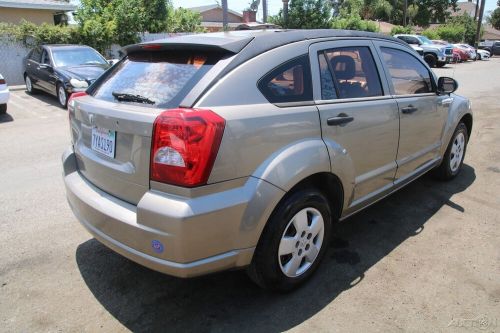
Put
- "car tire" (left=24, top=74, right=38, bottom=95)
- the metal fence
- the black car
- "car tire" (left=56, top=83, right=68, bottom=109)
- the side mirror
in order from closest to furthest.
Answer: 1. the side mirror
2. the black car
3. "car tire" (left=56, top=83, right=68, bottom=109)
4. "car tire" (left=24, top=74, right=38, bottom=95)
5. the metal fence

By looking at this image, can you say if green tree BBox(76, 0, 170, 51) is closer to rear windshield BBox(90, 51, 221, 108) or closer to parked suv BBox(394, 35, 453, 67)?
rear windshield BBox(90, 51, 221, 108)

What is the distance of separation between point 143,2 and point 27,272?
19.6 m

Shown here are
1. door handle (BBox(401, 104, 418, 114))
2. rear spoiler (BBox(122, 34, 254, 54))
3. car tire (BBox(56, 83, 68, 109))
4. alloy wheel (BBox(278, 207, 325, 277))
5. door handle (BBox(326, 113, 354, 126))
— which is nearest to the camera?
rear spoiler (BBox(122, 34, 254, 54))

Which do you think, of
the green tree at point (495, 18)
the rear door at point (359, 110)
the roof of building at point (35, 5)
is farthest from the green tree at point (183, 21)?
the green tree at point (495, 18)

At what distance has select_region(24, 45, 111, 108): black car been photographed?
10181 millimetres

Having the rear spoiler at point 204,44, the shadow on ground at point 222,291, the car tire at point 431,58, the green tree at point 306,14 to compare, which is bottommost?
the shadow on ground at point 222,291

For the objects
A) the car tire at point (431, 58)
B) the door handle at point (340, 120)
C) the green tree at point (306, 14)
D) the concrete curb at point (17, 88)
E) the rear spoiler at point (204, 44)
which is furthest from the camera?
the green tree at point (306, 14)

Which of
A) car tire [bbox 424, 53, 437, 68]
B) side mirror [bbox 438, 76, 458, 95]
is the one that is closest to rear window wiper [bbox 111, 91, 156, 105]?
side mirror [bbox 438, 76, 458, 95]

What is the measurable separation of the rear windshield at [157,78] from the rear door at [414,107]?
1.83m

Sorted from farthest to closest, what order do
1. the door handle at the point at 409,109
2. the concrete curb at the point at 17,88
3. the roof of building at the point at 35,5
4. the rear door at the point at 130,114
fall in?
the roof of building at the point at 35,5 → the concrete curb at the point at 17,88 → the door handle at the point at 409,109 → the rear door at the point at 130,114

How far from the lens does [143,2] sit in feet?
66.6

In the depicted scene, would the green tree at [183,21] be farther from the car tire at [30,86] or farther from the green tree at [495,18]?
the green tree at [495,18]

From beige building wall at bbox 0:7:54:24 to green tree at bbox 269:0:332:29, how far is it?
13.9 meters

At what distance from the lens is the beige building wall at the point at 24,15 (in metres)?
20.9
